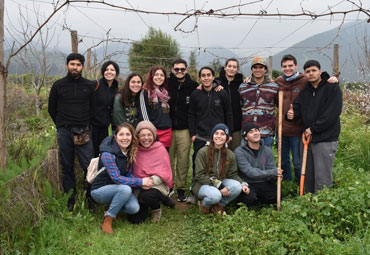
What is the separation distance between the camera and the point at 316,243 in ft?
10.3

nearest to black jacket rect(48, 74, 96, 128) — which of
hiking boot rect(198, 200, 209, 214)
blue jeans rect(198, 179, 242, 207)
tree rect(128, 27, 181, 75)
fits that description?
blue jeans rect(198, 179, 242, 207)

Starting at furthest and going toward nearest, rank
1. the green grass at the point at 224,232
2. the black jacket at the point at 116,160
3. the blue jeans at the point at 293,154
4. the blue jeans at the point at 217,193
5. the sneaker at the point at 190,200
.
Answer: the sneaker at the point at 190,200, the blue jeans at the point at 293,154, the blue jeans at the point at 217,193, the black jacket at the point at 116,160, the green grass at the point at 224,232

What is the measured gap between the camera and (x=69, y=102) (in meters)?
4.31

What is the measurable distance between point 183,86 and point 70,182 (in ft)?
6.52

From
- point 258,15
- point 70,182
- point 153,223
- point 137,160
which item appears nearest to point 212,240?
point 153,223

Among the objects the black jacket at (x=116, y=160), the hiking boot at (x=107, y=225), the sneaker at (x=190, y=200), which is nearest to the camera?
the hiking boot at (x=107, y=225)

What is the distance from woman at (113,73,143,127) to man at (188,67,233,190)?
0.76 m

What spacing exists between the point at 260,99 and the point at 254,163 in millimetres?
861

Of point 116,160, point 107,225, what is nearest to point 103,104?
point 116,160

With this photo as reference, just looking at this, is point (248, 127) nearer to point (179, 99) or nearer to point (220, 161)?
point (220, 161)

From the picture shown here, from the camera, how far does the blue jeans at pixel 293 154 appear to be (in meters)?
5.03

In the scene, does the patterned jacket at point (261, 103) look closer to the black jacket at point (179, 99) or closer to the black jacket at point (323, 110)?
the black jacket at point (323, 110)

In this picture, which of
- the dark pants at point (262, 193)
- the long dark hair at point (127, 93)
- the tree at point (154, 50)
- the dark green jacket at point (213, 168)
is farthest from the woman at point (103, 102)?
the tree at point (154, 50)

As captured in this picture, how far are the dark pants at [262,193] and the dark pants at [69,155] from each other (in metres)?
2.02
